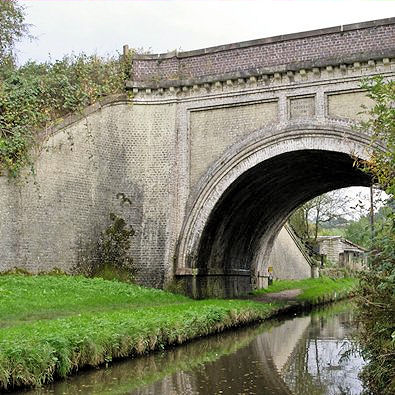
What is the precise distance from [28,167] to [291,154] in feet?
22.1

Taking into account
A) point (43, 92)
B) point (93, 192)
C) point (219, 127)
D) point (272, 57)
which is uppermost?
point (272, 57)

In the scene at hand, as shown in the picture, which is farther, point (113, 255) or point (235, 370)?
point (113, 255)

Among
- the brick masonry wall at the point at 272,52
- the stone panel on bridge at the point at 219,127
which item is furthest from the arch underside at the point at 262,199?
the brick masonry wall at the point at 272,52

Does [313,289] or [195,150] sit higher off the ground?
[195,150]

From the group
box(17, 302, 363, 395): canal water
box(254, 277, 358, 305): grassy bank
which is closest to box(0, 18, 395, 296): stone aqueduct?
box(17, 302, 363, 395): canal water

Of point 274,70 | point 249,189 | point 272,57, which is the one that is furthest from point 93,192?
point 272,57

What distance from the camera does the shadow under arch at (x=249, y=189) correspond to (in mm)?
15422

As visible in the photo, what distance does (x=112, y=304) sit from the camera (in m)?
13.0

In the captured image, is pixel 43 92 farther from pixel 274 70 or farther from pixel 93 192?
pixel 274 70

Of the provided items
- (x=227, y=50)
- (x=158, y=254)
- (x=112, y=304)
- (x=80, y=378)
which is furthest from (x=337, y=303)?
(x=80, y=378)

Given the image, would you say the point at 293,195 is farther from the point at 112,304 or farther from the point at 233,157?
the point at 112,304

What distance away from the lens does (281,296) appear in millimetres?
21812

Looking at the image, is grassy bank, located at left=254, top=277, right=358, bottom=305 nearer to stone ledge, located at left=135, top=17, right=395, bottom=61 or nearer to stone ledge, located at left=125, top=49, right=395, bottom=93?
stone ledge, located at left=125, top=49, right=395, bottom=93

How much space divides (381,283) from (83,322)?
5.04m
